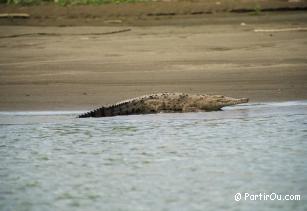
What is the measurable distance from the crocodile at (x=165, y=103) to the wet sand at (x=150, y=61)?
63cm

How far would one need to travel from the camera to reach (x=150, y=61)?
14094 millimetres

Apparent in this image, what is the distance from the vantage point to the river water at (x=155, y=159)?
7.16 meters

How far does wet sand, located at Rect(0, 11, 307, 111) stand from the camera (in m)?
11.7

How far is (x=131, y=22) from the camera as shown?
2002cm

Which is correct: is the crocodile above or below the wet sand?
below

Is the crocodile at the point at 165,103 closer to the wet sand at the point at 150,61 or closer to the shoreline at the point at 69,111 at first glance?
the shoreline at the point at 69,111

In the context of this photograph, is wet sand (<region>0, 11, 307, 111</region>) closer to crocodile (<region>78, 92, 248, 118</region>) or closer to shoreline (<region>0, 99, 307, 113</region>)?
shoreline (<region>0, 99, 307, 113</region>)

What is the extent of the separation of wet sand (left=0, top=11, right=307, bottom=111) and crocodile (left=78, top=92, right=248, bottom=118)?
0.63 metres

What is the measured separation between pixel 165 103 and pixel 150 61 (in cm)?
355

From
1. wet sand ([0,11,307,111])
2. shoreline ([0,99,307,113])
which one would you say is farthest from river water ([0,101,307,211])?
wet sand ([0,11,307,111])

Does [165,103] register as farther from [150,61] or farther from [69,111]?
[150,61]

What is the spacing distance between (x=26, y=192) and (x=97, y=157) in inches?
52.4

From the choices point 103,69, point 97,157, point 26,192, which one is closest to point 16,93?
point 103,69

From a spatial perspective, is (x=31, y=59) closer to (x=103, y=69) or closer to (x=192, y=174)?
(x=103, y=69)
